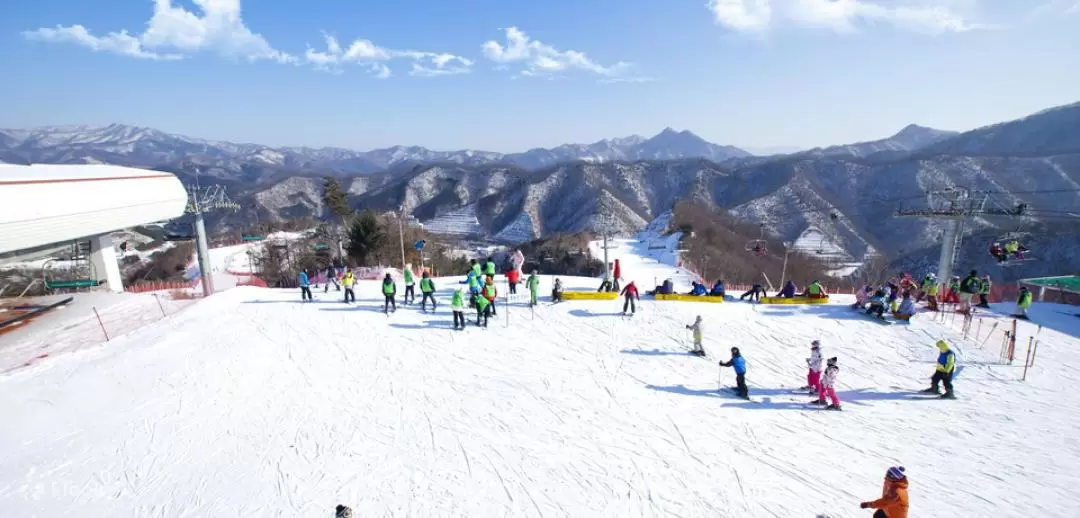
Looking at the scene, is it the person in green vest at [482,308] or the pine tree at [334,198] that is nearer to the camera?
the person in green vest at [482,308]

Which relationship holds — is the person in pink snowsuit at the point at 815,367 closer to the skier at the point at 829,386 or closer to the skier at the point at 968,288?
the skier at the point at 829,386

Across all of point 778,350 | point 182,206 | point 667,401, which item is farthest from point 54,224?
point 778,350

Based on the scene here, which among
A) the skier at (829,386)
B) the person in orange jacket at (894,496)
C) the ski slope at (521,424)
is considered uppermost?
the person in orange jacket at (894,496)

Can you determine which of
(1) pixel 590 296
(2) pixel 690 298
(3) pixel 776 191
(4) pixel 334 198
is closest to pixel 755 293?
(2) pixel 690 298

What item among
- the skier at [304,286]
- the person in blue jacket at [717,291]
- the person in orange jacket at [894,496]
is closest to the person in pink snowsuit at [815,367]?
the person in orange jacket at [894,496]

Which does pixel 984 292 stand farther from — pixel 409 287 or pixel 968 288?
pixel 409 287

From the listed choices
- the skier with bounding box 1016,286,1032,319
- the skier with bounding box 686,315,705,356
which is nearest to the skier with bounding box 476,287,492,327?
the skier with bounding box 686,315,705,356

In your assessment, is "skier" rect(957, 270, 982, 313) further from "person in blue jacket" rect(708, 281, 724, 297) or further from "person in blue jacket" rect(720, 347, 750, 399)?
"person in blue jacket" rect(720, 347, 750, 399)

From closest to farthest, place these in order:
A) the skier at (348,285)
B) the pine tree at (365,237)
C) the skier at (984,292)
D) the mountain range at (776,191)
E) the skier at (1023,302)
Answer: the skier at (1023,302) → the skier at (348,285) → the skier at (984,292) → the pine tree at (365,237) → the mountain range at (776,191)
